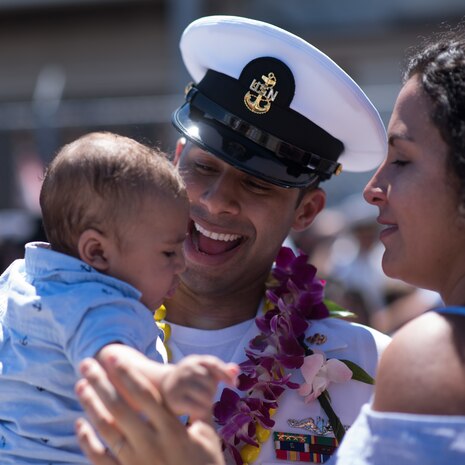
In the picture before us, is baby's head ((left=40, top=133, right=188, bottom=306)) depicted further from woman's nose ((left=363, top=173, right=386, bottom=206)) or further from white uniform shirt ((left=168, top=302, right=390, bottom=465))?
white uniform shirt ((left=168, top=302, right=390, bottom=465))

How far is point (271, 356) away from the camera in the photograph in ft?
10.1

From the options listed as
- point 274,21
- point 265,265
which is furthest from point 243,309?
point 274,21

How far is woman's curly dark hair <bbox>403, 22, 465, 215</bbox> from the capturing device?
2.19 metres

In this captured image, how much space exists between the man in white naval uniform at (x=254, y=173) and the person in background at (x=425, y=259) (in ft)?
2.15

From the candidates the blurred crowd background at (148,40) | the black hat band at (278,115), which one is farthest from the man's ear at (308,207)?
the blurred crowd background at (148,40)

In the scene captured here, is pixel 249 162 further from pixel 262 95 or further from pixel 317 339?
pixel 317 339

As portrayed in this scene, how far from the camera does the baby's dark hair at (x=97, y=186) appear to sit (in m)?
2.34

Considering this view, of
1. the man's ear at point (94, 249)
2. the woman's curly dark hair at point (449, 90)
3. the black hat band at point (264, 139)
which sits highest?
the woman's curly dark hair at point (449, 90)

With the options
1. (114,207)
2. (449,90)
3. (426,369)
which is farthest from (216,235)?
(426,369)

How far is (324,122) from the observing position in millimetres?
3309

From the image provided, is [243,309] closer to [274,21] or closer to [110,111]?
[110,111]

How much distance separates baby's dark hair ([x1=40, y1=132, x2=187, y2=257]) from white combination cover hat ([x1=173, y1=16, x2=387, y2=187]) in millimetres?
762

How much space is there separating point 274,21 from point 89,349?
14.2 meters

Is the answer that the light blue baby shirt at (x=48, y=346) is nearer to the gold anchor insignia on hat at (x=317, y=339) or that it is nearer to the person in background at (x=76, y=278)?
the person in background at (x=76, y=278)
